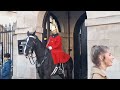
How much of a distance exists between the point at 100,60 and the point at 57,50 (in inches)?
63.1

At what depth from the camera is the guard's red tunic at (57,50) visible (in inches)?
367

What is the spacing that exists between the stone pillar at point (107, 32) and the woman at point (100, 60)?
106mm

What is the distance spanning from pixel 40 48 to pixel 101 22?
2006 mm

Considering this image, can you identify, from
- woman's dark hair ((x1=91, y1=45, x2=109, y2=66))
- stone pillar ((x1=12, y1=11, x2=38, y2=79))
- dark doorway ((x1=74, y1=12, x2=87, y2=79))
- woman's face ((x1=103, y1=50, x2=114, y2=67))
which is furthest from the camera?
dark doorway ((x1=74, y1=12, x2=87, y2=79))

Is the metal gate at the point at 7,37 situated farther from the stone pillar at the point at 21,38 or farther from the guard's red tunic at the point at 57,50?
the guard's red tunic at the point at 57,50

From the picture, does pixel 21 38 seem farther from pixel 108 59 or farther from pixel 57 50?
pixel 108 59

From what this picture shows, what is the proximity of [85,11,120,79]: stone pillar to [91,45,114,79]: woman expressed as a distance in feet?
0.35

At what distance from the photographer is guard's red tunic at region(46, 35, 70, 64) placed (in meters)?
9.32

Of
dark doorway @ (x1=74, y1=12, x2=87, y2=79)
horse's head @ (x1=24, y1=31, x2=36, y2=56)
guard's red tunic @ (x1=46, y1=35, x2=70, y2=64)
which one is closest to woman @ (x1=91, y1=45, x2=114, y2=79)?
guard's red tunic @ (x1=46, y1=35, x2=70, y2=64)

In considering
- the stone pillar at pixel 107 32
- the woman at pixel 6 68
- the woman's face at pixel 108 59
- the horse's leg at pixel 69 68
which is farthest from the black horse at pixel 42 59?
the woman's face at pixel 108 59

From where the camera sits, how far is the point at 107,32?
8188 millimetres

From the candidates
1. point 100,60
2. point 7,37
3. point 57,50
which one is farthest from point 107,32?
point 7,37

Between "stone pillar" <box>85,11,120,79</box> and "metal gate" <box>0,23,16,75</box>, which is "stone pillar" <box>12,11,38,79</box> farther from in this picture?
"stone pillar" <box>85,11,120,79</box>
